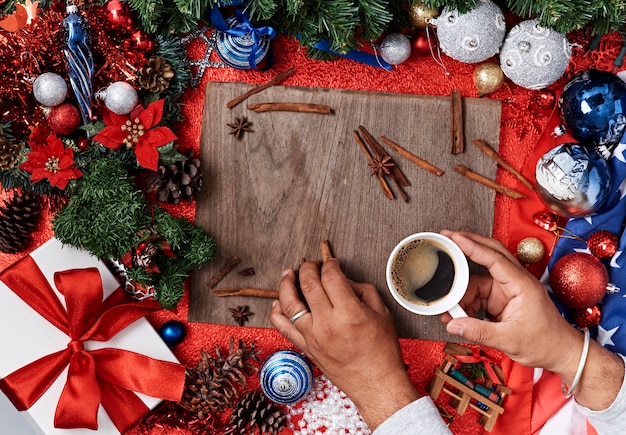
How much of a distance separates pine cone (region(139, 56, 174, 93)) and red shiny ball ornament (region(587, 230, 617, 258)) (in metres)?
0.85

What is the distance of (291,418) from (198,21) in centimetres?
79

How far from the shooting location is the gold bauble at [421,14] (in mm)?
1029

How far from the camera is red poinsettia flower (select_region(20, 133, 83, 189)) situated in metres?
1.00

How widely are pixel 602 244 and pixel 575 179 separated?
15 centimetres

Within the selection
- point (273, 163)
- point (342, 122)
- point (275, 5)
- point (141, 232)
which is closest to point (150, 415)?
point (141, 232)

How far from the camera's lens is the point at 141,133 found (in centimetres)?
103

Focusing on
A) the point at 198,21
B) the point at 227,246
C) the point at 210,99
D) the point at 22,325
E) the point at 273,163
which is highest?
the point at 198,21

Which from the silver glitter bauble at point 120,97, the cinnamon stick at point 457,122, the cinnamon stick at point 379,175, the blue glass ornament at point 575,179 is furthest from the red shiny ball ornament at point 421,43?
the silver glitter bauble at point 120,97

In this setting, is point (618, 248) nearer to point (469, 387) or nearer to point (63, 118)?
point (469, 387)

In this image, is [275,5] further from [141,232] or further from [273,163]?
[141,232]

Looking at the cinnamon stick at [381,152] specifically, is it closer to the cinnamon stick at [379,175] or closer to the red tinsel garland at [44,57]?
the cinnamon stick at [379,175]

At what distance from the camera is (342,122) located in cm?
112

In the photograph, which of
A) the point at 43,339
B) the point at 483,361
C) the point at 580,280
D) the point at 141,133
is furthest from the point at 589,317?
the point at 43,339

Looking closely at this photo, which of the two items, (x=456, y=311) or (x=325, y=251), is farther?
(x=325, y=251)
